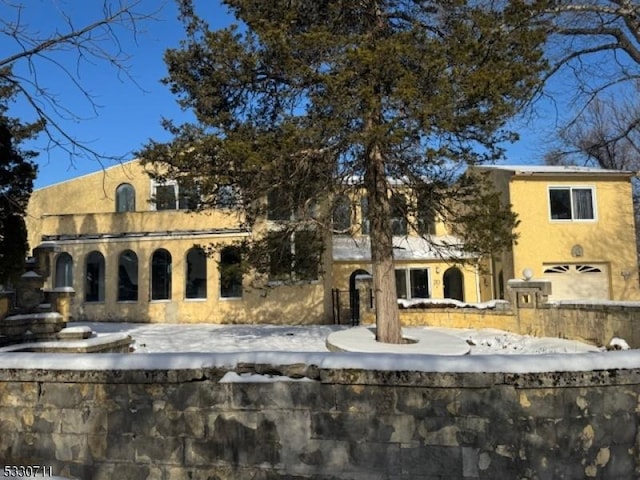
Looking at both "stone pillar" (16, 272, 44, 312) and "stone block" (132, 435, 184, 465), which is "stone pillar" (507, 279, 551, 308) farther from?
"stone block" (132, 435, 184, 465)

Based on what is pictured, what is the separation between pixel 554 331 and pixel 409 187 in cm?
694

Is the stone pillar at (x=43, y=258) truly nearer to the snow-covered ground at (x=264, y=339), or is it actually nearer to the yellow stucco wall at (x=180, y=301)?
the snow-covered ground at (x=264, y=339)

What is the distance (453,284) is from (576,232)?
5.27 metres

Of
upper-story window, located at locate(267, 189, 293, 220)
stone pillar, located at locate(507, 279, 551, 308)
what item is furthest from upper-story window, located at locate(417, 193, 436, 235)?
stone pillar, located at locate(507, 279, 551, 308)

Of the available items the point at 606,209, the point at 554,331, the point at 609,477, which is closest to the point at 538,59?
the point at 609,477

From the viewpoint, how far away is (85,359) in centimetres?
421

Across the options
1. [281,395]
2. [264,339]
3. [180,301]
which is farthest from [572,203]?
[281,395]

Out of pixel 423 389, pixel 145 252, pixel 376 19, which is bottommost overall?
pixel 423 389

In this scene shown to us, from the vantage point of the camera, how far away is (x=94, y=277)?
2014cm

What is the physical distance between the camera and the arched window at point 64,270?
20.3m

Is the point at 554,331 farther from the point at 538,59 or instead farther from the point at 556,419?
the point at 556,419

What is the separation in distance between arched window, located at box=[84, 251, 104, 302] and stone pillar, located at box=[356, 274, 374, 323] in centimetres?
1012

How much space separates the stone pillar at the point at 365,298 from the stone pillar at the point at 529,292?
4.45 meters

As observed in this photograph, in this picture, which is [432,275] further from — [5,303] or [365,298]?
[5,303]
